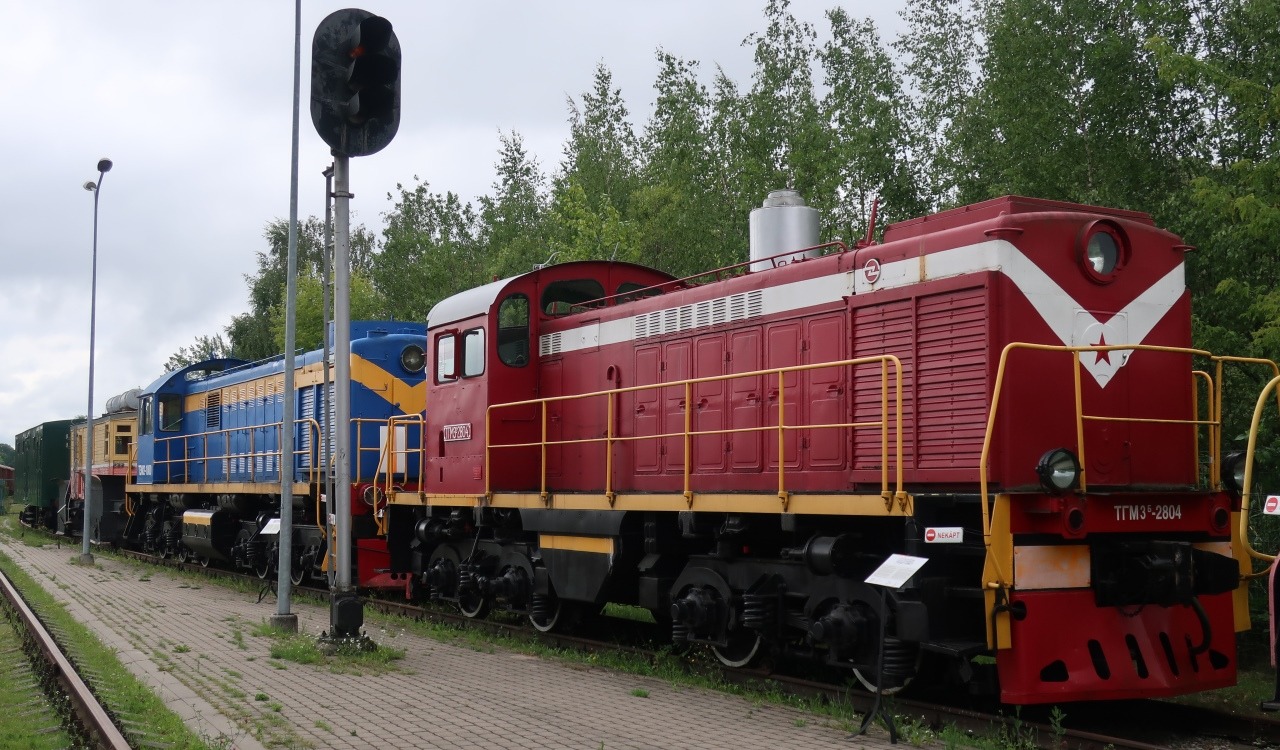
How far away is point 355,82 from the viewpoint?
10453 mm

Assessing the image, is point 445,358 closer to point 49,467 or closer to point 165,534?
point 165,534

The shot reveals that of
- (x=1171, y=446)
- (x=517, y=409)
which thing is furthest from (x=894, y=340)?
(x=517, y=409)

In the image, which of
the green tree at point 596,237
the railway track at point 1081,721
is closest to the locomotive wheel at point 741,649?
the railway track at point 1081,721

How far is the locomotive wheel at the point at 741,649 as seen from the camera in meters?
9.67

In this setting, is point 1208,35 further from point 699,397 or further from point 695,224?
point 695,224

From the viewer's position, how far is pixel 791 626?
9.09 metres

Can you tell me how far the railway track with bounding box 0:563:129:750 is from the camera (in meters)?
7.35

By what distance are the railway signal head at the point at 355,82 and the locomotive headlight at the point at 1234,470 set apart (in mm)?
7595

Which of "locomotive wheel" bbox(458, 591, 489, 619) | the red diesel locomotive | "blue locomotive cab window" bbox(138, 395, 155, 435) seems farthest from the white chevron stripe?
"blue locomotive cab window" bbox(138, 395, 155, 435)

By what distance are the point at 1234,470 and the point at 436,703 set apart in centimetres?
607

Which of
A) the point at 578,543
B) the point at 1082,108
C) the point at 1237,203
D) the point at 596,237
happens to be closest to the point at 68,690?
the point at 578,543

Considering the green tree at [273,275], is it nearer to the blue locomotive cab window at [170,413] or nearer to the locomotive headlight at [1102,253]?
the blue locomotive cab window at [170,413]

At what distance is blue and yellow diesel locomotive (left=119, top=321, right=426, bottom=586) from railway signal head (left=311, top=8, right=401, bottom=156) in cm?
346

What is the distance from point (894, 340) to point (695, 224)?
19750 millimetres
